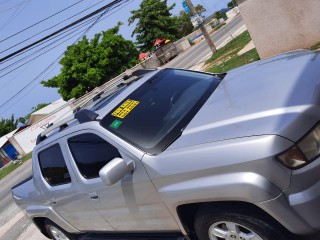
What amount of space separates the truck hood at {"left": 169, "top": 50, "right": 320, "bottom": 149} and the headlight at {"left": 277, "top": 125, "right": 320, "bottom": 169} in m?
0.06

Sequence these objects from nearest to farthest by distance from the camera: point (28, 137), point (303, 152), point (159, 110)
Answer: point (303, 152) → point (159, 110) → point (28, 137)

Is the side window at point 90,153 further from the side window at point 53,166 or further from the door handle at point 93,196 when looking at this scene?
the side window at point 53,166

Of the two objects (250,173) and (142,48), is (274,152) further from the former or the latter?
(142,48)

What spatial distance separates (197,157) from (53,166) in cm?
263

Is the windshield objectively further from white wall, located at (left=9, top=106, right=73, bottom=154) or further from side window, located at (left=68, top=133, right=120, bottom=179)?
white wall, located at (left=9, top=106, right=73, bottom=154)

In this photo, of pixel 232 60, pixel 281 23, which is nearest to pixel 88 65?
pixel 232 60

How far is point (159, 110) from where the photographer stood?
3.97 metres

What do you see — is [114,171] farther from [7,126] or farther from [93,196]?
[7,126]

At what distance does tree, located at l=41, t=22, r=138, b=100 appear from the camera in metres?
49.7

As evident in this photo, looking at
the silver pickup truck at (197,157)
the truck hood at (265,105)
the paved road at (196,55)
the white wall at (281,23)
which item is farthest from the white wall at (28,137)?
the truck hood at (265,105)

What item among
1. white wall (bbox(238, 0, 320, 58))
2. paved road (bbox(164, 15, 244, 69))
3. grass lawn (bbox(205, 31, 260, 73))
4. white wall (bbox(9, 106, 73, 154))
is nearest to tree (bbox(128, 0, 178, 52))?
paved road (bbox(164, 15, 244, 69))

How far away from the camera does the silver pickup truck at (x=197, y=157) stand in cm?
262

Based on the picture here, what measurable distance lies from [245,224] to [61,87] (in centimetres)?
5024

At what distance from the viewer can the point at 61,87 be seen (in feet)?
167
